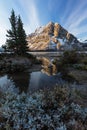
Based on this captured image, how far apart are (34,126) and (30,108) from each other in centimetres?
63

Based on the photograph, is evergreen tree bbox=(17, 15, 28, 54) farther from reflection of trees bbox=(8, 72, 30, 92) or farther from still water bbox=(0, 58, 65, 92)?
reflection of trees bbox=(8, 72, 30, 92)

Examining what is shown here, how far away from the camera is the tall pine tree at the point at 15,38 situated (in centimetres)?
2615

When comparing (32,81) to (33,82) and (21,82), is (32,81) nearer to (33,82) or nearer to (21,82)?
(33,82)

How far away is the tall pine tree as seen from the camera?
26.2 metres

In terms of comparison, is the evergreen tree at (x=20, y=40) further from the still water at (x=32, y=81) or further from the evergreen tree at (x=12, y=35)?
the still water at (x=32, y=81)

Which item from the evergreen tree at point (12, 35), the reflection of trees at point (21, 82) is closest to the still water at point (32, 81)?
the reflection of trees at point (21, 82)

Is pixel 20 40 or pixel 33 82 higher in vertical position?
pixel 20 40

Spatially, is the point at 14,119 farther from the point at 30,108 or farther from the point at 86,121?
the point at 86,121

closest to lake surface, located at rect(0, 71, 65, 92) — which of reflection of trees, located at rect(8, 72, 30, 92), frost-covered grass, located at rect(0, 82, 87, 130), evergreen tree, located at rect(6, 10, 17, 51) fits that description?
reflection of trees, located at rect(8, 72, 30, 92)

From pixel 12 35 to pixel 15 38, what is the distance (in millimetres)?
839

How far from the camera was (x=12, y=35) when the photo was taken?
87.2ft


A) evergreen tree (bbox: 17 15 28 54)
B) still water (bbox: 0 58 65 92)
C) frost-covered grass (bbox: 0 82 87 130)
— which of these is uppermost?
evergreen tree (bbox: 17 15 28 54)

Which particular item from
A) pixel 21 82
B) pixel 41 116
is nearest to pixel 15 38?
pixel 21 82

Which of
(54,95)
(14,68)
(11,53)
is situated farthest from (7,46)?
(54,95)
